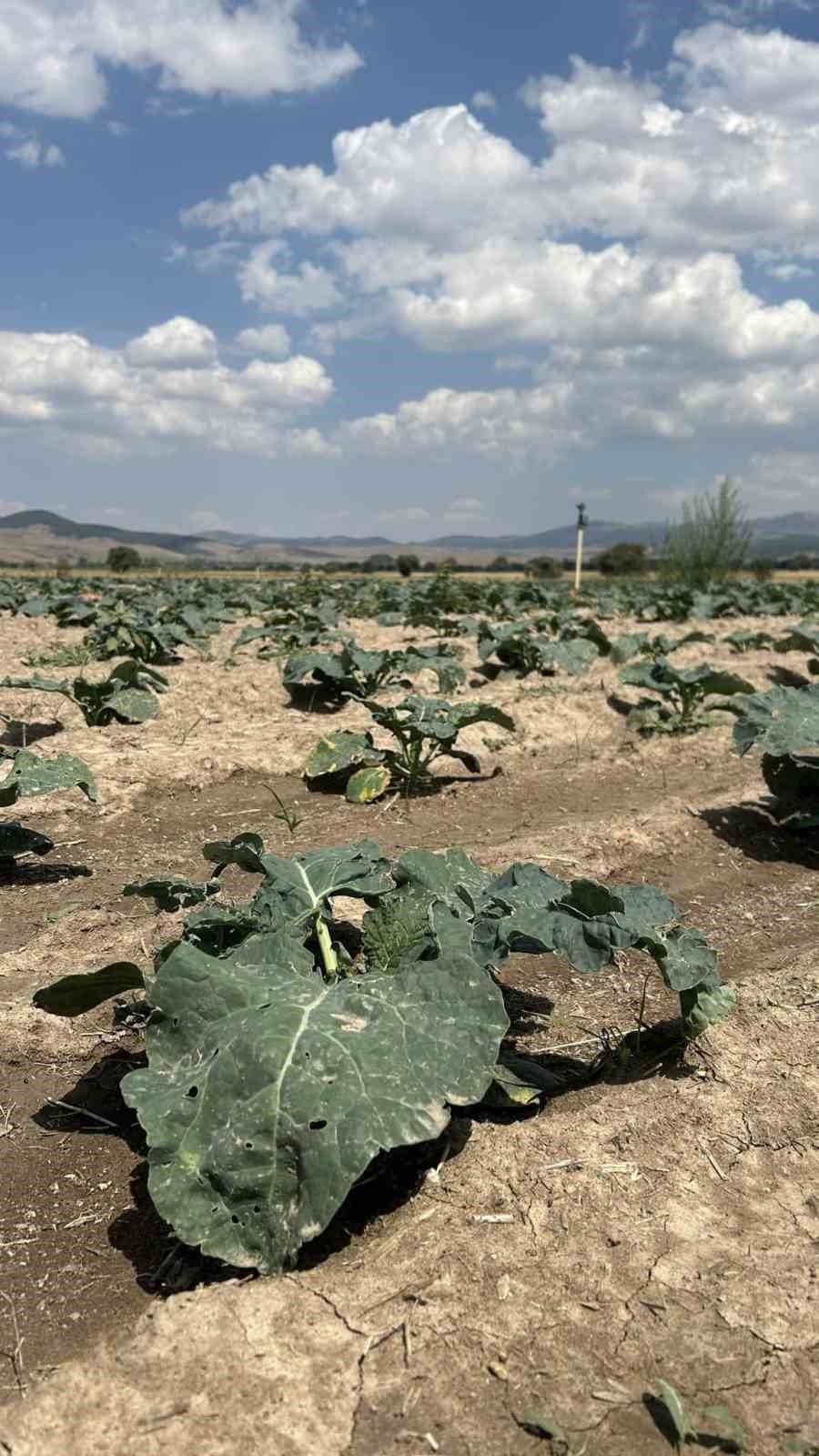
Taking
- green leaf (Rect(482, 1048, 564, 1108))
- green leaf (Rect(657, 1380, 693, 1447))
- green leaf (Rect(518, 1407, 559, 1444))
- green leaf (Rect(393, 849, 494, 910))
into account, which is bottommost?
green leaf (Rect(518, 1407, 559, 1444))

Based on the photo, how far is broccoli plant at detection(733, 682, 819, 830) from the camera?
550cm

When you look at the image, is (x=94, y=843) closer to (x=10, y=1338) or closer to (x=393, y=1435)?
(x=10, y=1338)

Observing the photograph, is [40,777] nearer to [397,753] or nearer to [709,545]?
[397,753]

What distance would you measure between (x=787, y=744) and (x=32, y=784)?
3.74 m

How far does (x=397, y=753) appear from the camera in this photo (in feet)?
22.5

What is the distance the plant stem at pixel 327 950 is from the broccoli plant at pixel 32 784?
6.61 feet

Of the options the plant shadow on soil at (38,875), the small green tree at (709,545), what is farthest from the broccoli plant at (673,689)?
the small green tree at (709,545)

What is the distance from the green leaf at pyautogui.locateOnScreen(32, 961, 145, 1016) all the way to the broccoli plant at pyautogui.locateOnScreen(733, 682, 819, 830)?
12.1 feet

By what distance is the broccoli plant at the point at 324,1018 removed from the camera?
212cm

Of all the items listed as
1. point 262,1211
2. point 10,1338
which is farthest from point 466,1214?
point 10,1338

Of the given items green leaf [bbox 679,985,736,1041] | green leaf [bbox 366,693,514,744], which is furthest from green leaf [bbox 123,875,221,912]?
green leaf [bbox 366,693,514,744]

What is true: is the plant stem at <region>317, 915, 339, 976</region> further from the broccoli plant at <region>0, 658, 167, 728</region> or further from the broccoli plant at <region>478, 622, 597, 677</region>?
the broccoli plant at <region>478, 622, 597, 677</region>

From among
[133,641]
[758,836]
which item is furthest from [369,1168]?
[133,641]

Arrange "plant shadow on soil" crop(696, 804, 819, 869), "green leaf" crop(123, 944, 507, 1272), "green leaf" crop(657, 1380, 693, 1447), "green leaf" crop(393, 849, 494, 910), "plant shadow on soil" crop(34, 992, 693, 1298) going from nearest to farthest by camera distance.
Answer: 1. "green leaf" crop(657, 1380, 693, 1447)
2. "green leaf" crop(123, 944, 507, 1272)
3. "plant shadow on soil" crop(34, 992, 693, 1298)
4. "green leaf" crop(393, 849, 494, 910)
5. "plant shadow on soil" crop(696, 804, 819, 869)
